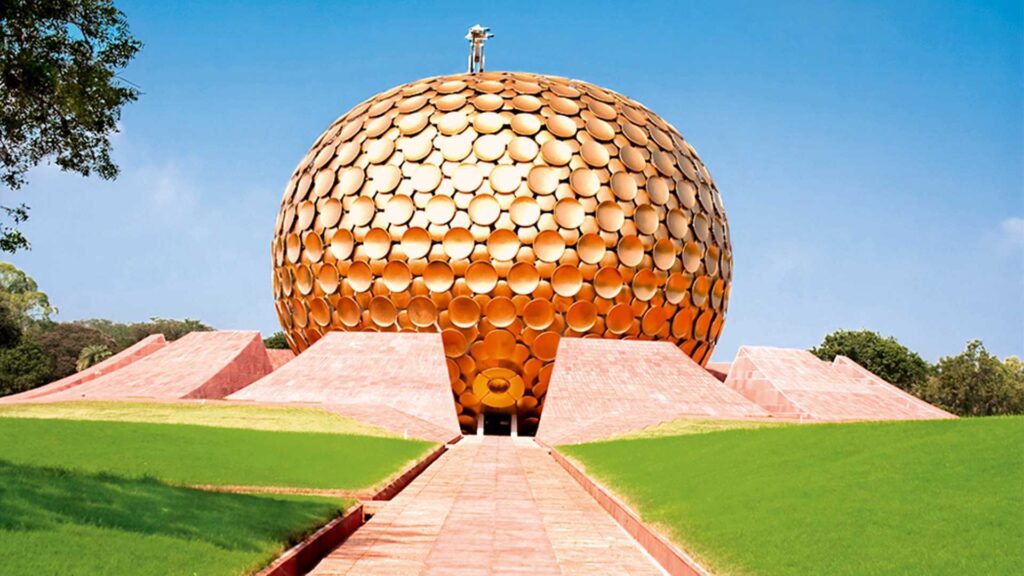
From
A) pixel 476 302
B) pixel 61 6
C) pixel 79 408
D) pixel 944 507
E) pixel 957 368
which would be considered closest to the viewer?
pixel 944 507

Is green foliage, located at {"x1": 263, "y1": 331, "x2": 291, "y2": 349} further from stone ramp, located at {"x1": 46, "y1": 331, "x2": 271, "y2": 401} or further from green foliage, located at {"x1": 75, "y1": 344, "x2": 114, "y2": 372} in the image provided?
stone ramp, located at {"x1": 46, "y1": 331, "x2": 271, "y2": 401}

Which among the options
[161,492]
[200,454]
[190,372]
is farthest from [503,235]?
[161,492]

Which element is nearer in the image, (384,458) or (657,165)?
(384,458)

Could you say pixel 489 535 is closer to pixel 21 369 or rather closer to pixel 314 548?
pixel 314 548

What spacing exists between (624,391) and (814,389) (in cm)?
693

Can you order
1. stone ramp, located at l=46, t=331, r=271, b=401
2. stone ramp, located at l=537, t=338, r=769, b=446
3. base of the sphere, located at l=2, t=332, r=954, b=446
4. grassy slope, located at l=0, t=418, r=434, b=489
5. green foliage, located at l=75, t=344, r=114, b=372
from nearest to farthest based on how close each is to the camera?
grassy slope, located at l=0, t=418, r=434, b=489 < stone ramp, located at l=537, t=338, r=769, b=446 < base of the sphere, located at l=2, t=332, r=954, b=446 < stone ramp, located at l=46, t=331, r=271, b=401 < green foliage, located at l=75, t=344, r=114, b=372

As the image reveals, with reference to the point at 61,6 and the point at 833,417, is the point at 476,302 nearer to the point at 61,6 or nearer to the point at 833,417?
the point at 833,417

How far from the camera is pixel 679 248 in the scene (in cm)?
2775

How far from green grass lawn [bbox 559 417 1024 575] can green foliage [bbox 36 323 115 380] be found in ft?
186

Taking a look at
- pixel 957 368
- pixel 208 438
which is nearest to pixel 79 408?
pixel 208 438

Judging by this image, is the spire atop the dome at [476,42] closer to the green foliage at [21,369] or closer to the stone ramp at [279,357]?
the stone ramp at [279,357]

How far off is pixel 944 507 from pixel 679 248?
2188 centimetres

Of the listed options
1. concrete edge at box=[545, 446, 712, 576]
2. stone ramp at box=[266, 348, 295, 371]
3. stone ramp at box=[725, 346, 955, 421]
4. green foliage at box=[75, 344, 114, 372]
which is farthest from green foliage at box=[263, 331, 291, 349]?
concrete edge at box=[545, 446, 712, 576]

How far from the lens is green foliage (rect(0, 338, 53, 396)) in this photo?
47.4m
